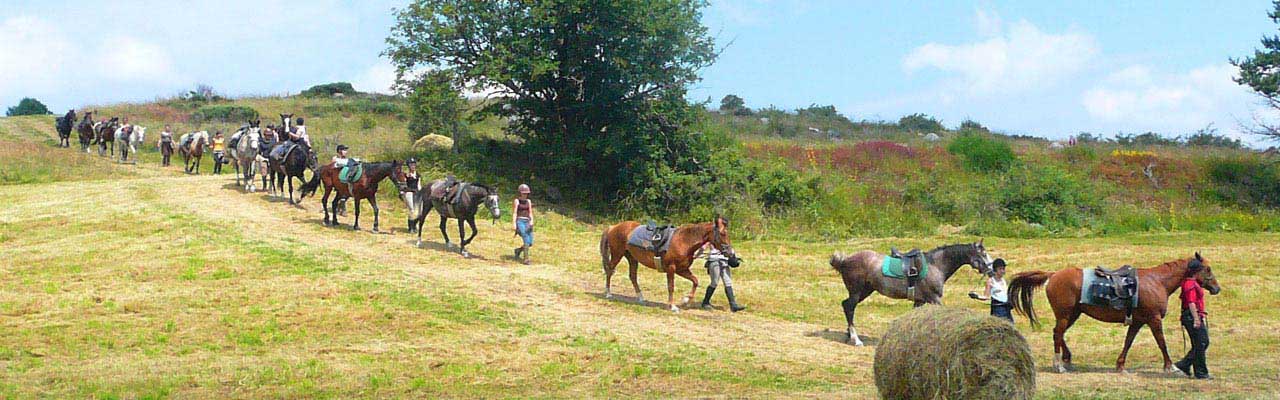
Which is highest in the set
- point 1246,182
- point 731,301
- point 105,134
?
point 1246,182

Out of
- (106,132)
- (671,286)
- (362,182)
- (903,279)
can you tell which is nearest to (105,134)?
(106,132)

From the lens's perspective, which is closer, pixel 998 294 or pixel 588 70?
pixel 998 294

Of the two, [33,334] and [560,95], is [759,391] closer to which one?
[33,334]

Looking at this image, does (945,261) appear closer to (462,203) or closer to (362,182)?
(462,203)

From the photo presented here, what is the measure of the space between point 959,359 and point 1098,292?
4.63 metres

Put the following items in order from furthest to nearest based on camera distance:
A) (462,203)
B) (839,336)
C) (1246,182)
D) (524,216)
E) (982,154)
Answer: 1. (982,154)
2. (1246,182)
3. (462,203)
4. (524,216)
5. (839,336)

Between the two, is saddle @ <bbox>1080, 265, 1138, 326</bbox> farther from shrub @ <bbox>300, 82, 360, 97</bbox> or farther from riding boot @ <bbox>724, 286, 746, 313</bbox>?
shrub @ <bbox>300, 82, 360, 97</bbox>

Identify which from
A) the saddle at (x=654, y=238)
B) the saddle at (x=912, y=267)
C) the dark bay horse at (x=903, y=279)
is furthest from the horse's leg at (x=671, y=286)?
the saddle at (x=912, y=267)

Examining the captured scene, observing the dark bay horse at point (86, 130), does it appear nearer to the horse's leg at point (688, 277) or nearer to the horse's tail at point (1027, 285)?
the horse's leg at point (688, 277)

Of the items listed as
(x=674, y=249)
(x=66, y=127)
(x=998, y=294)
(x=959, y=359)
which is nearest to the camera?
(x=959, y=359)

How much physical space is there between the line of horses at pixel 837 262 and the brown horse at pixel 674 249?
16 millimetres

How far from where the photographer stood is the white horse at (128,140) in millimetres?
36406

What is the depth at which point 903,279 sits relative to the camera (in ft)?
48.6

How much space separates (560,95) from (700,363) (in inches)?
895
